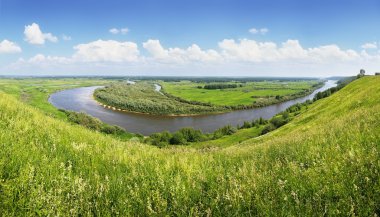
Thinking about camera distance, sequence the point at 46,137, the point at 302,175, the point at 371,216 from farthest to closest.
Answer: the point at 46,137, the point at 302,175, the point at 371,216

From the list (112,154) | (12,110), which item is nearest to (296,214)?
(112,154)

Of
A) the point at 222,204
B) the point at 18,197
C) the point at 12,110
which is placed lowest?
the point at 222,204

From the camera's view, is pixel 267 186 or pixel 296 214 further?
pixel 267 186

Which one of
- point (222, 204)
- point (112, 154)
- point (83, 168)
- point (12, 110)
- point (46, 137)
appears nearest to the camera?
point (222, 204)

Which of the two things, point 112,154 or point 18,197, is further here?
point 112,154

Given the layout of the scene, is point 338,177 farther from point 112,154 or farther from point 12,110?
point 12,110

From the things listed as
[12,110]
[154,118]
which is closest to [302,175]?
[12,110]

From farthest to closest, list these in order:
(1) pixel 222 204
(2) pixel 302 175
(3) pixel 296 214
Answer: (2) pixel 302 175
(1) pixel 222 204
(3) pixel 296 214

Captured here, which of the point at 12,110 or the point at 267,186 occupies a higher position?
the point at 12,110

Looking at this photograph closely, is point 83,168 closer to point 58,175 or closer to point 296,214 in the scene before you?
point 58,175
